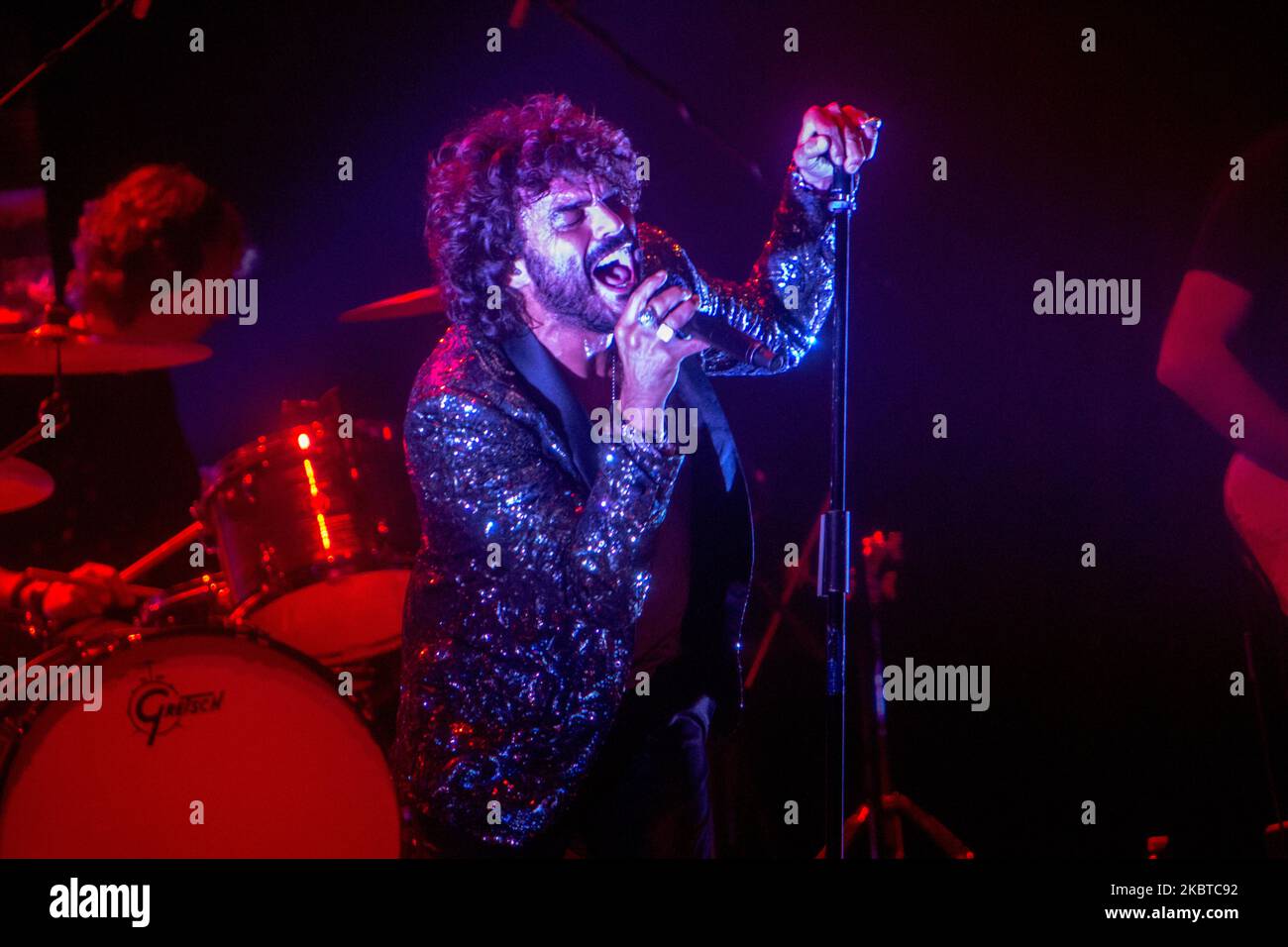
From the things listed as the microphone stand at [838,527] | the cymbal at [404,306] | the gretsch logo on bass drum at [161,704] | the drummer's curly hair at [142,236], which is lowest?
the gretsch logo on bass drum at [161,704]

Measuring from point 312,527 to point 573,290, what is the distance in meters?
1.02

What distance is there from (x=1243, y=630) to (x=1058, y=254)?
1.29 meters

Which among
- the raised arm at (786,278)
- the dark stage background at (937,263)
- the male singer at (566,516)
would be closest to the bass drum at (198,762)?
the male singer at (566,516)

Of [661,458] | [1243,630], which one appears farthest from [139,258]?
[1243,630]

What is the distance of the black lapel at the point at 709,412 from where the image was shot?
2367 mm

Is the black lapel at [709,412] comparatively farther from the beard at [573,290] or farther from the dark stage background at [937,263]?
the dark stage background at [937,263]

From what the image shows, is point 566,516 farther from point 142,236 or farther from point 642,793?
point 142,236

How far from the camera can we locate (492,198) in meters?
2.34

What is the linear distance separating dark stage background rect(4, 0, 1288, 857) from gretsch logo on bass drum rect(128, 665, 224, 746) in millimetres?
1115

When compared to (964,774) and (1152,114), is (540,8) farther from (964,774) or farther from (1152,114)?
(964,774)

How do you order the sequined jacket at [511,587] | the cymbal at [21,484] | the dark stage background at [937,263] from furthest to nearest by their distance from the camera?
the dark stage background at [937,263]
the cymbal at [21,484]
the sequined jacket at [511,587]

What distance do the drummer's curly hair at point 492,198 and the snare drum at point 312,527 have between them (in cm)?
76

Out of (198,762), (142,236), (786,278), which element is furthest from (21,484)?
A: (786,278)

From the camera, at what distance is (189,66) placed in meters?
3.14
